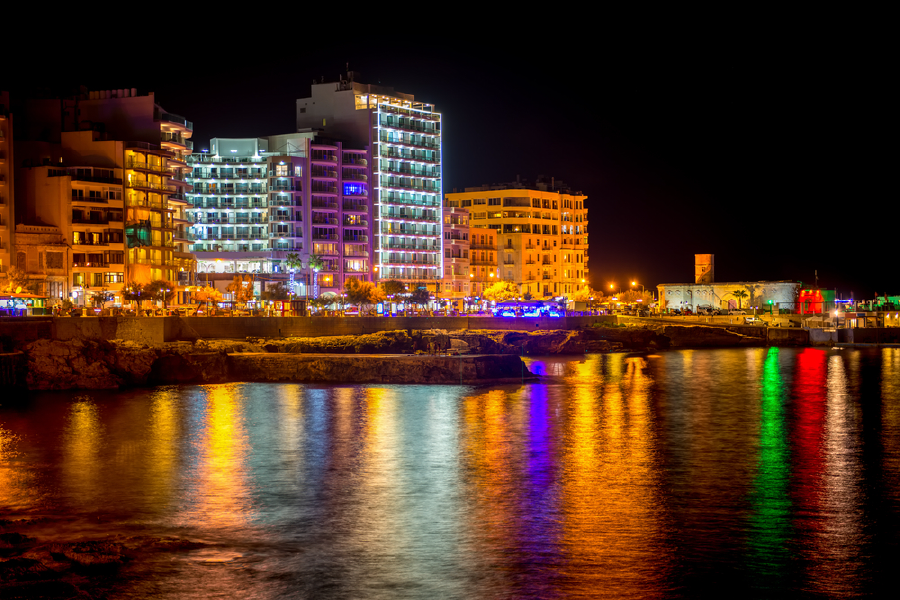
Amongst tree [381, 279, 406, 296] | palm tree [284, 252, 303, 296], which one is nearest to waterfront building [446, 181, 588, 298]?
tree [381, 279, 406, 296]

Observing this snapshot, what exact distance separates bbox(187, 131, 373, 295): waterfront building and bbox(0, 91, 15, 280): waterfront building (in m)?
31.4

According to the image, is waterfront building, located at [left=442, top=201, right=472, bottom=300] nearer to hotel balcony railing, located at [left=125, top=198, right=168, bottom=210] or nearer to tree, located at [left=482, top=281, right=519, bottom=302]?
tree, located at [left=482, top=281, right=519, bottom=302]

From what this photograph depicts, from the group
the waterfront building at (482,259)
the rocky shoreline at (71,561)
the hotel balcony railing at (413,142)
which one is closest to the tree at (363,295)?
the hotel balcony railing at (413,142)

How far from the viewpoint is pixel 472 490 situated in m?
29.6

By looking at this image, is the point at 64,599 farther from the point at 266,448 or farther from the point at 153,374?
the point at 153,374

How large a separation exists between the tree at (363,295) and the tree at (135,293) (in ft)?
78.7

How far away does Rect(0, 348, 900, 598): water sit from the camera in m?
20.7

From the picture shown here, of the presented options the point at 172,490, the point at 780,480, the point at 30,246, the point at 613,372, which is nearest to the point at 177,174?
the point at 30,246

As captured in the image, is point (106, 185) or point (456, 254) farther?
point (456, 254)

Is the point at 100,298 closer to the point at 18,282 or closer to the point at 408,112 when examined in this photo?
the point at 18,282

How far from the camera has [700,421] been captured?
45.4m

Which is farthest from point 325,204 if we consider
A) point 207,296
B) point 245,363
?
point 245,363

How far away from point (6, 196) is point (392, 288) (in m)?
45.9

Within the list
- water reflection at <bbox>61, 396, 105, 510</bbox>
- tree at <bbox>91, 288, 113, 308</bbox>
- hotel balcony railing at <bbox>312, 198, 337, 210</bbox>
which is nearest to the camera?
water reflection at <bbox>61, 396, 105, 510</bbox>
